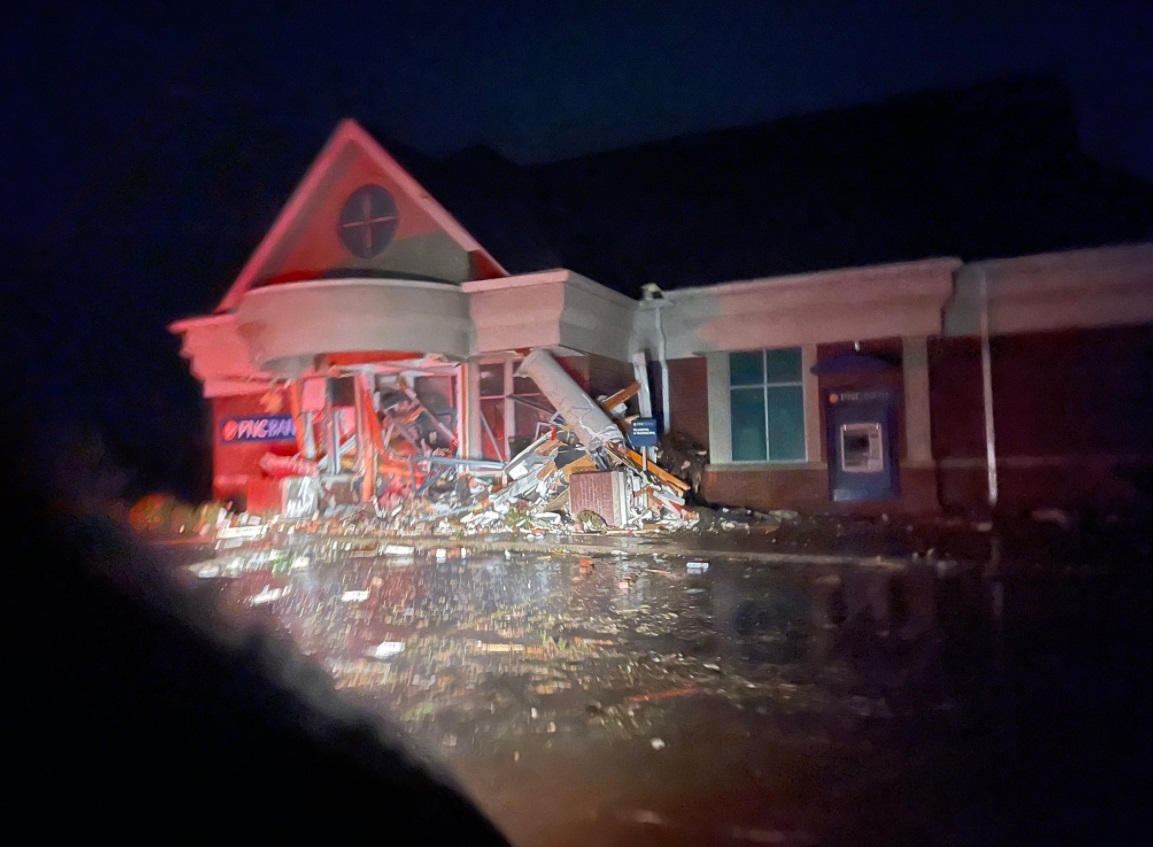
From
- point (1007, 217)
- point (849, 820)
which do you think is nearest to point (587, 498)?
point (1007, 217)

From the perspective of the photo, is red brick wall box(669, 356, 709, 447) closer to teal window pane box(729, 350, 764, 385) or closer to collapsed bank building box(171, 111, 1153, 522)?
collapsed bank building box(171, 111, 1153, 522)

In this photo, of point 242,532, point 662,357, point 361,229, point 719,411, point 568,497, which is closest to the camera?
point 568,497

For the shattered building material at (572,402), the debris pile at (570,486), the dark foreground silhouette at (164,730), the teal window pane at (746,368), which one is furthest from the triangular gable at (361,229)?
the dark foreground silhouette at (164,730)

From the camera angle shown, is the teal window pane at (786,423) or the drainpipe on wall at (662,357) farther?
the drainpipe on wall at (662,357)

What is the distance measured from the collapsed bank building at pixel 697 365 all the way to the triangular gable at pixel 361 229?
4 cm

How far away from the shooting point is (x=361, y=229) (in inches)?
629

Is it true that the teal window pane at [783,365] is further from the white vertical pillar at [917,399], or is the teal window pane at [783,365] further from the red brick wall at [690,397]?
the white vertical pillar at [917,399]

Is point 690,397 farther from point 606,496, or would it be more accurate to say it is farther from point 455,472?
point 455,472

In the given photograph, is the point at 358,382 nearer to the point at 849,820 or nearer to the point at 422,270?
the point at 422,270

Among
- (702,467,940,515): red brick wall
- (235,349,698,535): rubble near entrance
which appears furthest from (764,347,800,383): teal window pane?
(235,349,698,535): rubble near entrance

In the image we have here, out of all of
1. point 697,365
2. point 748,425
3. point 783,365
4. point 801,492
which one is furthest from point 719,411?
point 801,492

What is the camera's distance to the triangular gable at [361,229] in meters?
15.2

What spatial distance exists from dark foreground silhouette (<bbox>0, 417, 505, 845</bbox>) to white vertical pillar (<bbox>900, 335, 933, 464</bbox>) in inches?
456

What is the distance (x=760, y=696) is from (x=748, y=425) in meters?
10.2
